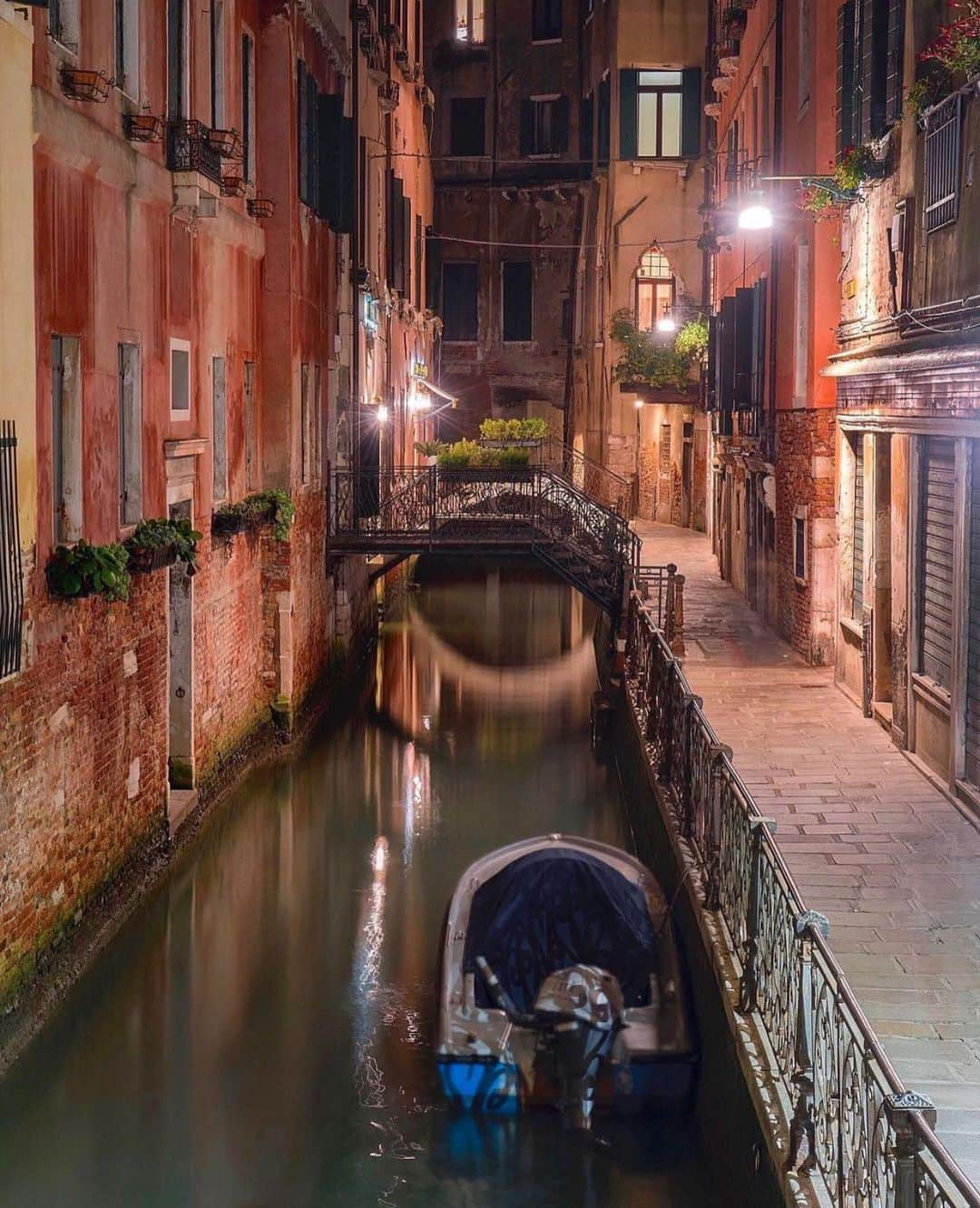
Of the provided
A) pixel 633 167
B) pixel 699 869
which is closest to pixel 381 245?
pixel 633 167

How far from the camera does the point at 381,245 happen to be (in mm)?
25234

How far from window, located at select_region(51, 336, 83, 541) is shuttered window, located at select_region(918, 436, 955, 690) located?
18.8ft

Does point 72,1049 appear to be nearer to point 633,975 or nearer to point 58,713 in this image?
point 58,713

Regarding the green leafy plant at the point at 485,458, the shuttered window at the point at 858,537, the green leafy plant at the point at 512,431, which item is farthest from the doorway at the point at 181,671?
the green leafy plant at the point at 512,431

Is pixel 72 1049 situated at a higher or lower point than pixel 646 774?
lower

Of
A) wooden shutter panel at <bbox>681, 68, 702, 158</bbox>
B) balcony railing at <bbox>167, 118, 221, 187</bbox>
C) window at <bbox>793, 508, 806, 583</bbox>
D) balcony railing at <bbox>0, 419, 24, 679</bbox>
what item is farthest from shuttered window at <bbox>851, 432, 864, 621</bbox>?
wooden shutter panel at <bbox>681, 68, 702, 158</bbox>

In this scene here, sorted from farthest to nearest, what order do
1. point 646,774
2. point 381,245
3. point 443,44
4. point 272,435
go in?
point 443,44 → point 381,245 → point 272,435 → point 646,774

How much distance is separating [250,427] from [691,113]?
18.7 m

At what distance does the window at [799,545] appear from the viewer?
16800 millimetres

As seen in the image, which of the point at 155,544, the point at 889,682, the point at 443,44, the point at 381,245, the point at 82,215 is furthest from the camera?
the point at 443,44

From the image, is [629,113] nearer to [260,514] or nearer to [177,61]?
[260,514]

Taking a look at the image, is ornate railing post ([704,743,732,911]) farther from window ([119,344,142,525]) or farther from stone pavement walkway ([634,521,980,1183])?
window ([119,344,142,525])

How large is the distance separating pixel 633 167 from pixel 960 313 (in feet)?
75.5

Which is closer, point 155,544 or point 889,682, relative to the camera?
point 155,544
